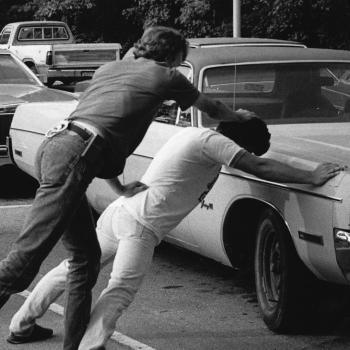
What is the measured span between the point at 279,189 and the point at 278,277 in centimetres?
59

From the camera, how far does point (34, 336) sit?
18.4 feet

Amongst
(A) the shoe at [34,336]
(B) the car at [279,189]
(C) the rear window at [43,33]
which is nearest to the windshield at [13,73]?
(B) the car at [279,189]

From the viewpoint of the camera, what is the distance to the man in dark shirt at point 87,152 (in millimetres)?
4797

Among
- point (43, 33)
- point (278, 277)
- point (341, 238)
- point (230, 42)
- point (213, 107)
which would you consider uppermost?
point (213, 107)

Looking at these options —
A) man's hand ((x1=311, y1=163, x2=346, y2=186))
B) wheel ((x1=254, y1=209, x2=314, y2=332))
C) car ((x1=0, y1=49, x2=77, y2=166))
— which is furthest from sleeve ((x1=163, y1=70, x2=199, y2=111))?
car ((x1=0, y1=49, x2=77, y2=166))

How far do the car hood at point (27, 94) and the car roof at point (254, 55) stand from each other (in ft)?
13.9

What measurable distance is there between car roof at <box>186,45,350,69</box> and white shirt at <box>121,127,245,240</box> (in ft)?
6.58

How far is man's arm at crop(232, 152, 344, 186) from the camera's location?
16.5 feet

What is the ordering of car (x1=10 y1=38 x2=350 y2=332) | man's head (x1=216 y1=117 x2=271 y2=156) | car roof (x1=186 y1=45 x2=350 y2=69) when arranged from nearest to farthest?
1. car (x1=10 y1=38 x2=350 y2=332)
2. man's head (x1=216 y1=117 x2=271 y2=156)
3. car roof (x1=186 y1=45 x2=350 y2=69)

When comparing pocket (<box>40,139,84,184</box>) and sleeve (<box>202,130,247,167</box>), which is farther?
sleeve (<box>202,130,247,167</box>)

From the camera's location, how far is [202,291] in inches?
269

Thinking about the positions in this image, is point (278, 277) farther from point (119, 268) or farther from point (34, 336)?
point (34, 336)

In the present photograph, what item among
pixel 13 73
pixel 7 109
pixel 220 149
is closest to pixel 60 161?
pixel 220 149

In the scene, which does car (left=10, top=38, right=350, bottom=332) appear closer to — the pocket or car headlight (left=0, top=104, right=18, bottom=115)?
the pocket
